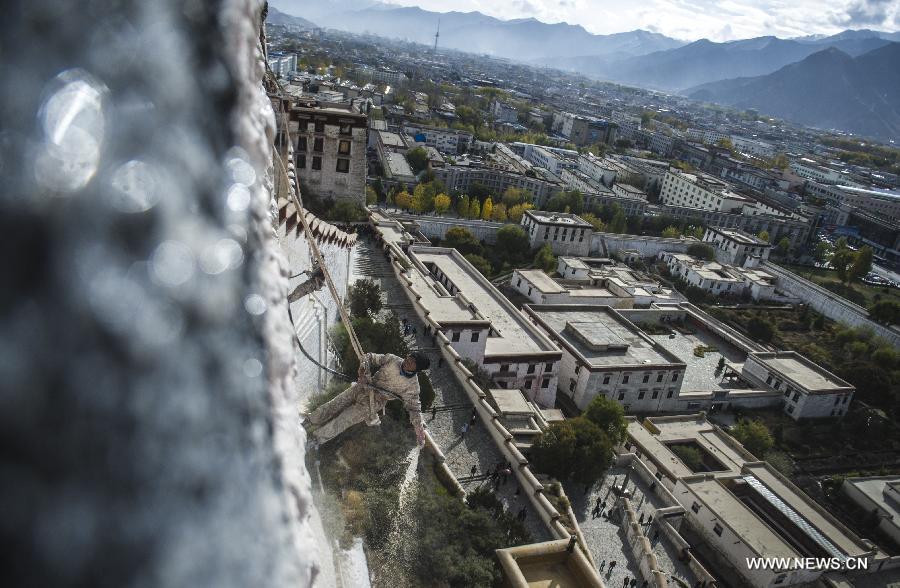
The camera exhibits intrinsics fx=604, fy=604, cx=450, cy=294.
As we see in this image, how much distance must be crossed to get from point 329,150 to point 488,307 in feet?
16.2

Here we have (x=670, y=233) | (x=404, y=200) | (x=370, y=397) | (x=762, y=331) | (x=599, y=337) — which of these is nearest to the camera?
(x=370, y=397)

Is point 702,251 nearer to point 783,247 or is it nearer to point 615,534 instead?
point 783,247

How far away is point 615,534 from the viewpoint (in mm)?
8891

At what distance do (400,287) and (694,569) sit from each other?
261 inches

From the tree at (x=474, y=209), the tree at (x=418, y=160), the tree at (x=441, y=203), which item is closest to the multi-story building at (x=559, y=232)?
the tree at (x=474, y=209)

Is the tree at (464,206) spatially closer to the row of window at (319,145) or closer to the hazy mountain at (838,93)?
the row of window at (319,145)

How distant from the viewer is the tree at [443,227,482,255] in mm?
22000

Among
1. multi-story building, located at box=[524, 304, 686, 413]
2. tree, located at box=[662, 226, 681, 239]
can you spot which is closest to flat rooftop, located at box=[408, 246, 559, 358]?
multi-story building, located at box=[524, 304, 686, 413]

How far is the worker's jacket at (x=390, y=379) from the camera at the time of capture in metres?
3.92

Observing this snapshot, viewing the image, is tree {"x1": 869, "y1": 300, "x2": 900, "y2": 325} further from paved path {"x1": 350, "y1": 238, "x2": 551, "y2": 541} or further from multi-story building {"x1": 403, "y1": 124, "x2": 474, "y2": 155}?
multi-story building {"x1": 403, "y1": 124, "x2": 474, "y2": 155}

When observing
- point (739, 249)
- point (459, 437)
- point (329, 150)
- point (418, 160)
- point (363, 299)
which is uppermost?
point (329, 150)

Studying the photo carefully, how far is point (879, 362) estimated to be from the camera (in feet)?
66.5

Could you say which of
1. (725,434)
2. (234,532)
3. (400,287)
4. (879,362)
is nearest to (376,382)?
(234,532)

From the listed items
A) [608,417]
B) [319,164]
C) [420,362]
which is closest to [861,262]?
[608,417]
